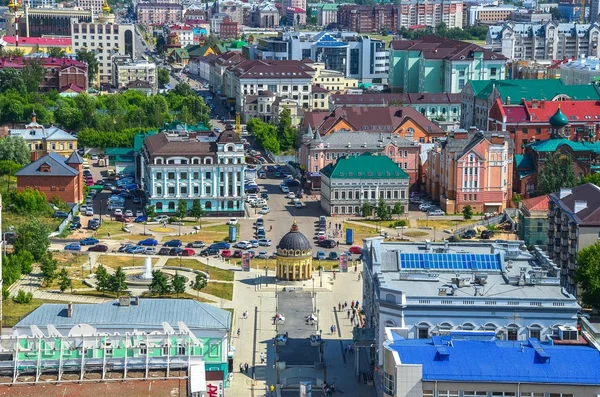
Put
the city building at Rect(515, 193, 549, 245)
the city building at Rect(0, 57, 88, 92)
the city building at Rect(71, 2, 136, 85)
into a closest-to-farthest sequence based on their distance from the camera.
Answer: the city building at Rect(515, 193, 549, 245) → the city building at Rect(0, 57, 88, 92) → the city building at Rect(71, 2, 136, 85)

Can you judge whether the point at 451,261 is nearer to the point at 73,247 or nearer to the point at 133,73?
the point at 73,247

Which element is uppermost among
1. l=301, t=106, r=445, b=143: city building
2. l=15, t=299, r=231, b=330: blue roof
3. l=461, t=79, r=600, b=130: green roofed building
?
l=461, t=79, r=600, b=130: green roofed building

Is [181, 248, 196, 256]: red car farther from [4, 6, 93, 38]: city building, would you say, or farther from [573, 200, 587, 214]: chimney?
[4, 6, 93, 38]: city building

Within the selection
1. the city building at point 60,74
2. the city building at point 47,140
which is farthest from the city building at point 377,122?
the city building at point 60,74

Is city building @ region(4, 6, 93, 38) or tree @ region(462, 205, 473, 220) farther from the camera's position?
city building @ region(4, 6, 93, 38)

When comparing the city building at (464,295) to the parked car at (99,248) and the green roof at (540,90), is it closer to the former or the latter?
the parked car at (99,248)

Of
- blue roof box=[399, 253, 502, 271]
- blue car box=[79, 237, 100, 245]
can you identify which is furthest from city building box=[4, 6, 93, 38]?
blue roof box=[399, 253, 502, 271]

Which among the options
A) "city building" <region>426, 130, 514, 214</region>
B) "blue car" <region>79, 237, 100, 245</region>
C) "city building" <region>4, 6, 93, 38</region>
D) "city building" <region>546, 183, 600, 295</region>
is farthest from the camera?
"city building" <region>4, 6, 93, 38</region>
